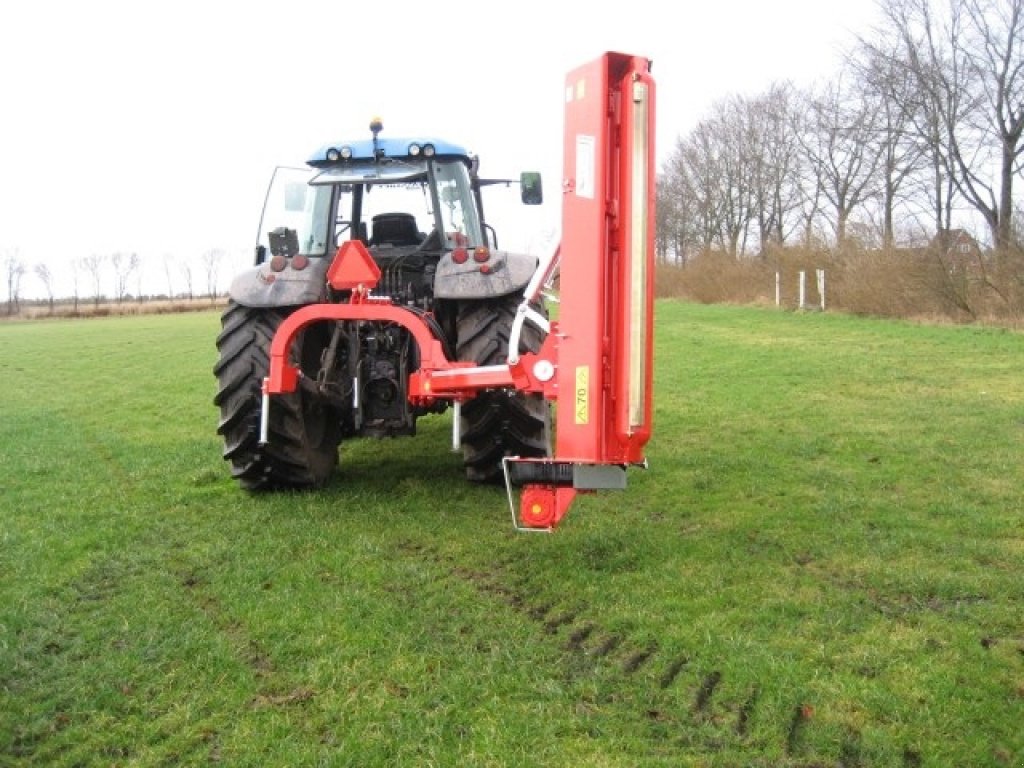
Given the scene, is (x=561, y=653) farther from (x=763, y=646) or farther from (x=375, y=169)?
(x=375, y=169)

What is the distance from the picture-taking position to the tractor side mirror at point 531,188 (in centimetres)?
703

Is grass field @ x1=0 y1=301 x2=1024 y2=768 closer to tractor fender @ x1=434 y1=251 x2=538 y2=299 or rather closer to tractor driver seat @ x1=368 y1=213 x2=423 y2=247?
tractor fender @ x1=434 y1=251 x2=538 y2=299

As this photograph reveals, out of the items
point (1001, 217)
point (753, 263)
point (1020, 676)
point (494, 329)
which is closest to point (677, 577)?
point (1020, 676)

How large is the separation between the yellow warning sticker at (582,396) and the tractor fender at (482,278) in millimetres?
1754

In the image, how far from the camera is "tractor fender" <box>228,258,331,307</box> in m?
6.04

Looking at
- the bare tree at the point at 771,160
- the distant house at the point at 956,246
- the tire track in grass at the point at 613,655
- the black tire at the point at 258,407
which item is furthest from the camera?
the bare tree at the point at 771,160

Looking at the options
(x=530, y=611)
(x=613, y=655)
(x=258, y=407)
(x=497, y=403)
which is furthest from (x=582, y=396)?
(x=258, y=407)

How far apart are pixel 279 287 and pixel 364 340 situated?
636mm

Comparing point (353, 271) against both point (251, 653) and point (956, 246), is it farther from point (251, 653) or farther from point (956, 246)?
point (956, 246)

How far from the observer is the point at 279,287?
6.11 meters

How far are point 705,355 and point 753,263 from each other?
18886 millimetres

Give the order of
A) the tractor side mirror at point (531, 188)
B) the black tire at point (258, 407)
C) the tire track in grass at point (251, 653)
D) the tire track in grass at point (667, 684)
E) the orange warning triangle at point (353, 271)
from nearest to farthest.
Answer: the tire track in grass at point (667, 684) → the tire track in grass at point (251, 653) → the orange warning triangle at point (353, 271) → the black tire at point (258, 407) → the tractor side mirror at point (531, 188)

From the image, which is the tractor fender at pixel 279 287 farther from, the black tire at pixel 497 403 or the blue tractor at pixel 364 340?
the black tire at pixel 497 403

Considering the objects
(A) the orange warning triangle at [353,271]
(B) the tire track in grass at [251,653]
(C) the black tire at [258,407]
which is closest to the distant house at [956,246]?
(C) the black tire at [258,407]
